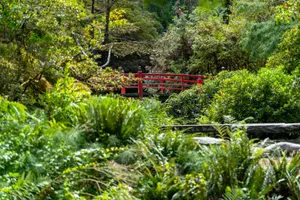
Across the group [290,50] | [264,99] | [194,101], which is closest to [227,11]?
[194,101]

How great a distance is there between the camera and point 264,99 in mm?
8328

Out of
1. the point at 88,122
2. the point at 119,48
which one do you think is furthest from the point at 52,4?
the point at 119,48

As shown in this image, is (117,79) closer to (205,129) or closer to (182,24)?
(205,129)

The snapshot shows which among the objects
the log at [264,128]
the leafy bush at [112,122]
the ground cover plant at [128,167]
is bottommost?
the log at [264,128]

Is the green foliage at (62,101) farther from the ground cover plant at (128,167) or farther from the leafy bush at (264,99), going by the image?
the leafy bush at (264,99)

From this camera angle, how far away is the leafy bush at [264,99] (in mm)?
8117

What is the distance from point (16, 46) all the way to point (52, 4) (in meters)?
0.98

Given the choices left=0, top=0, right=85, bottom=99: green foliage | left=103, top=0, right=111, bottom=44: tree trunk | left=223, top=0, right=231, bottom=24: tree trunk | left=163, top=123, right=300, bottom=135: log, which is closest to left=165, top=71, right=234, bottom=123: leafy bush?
left=163, top=123, right=300, bottom=135: log

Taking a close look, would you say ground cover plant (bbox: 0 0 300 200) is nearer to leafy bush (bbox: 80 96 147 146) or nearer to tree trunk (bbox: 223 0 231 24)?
leafy bush (bbox: 80 96 147 146)

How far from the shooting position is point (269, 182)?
3.98m

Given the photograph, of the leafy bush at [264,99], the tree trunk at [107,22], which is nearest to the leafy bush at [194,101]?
the leafy bush at [264,99]

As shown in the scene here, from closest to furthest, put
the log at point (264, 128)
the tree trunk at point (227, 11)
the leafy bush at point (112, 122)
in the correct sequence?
the leafy bush at point (112, 122)
the log at point (264, 128)
the tree trunk at point (227, 11)

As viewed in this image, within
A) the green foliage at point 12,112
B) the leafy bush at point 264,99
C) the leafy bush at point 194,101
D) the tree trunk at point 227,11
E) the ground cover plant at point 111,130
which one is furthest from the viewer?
the tree trunk at point 227,11

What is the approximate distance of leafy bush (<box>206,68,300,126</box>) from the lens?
812 centimetres
